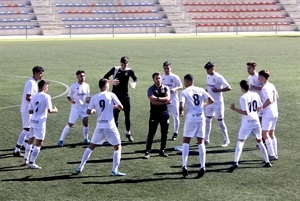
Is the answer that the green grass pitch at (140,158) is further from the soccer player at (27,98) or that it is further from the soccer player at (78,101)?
the soccer player at (27,98)

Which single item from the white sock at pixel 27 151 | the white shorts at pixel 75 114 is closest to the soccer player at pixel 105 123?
A: the white sock at pixel 27 151

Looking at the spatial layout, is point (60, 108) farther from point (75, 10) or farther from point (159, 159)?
point (75, 10)

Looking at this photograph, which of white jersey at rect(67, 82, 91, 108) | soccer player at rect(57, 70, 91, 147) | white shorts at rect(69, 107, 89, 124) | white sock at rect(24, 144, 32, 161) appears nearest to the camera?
white sock at rect(24, 144, 32, 161)

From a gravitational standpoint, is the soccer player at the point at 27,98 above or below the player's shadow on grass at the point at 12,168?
above

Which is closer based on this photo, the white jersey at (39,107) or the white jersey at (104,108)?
the white jersey at (104,108)

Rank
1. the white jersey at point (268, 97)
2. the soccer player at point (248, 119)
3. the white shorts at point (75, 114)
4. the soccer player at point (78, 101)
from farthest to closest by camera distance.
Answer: the white shorts at point (75, 114) < the soccer player at point (78, 101) < the white jersey at point (268, 97) < the soccer player at point (248, 119)

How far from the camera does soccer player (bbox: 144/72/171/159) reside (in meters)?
17.0

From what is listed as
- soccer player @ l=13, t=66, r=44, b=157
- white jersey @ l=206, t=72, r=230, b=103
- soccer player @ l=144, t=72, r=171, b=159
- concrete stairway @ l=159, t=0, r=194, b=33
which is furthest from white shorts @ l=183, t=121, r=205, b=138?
concrete stairway @ l=159, t=0, r=194, b=33

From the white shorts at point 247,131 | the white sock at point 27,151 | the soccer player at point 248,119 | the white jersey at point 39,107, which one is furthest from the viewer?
the white sock at point 27,151

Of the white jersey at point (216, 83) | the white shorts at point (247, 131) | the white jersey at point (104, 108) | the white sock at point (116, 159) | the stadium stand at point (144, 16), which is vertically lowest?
the white sock at point (116, 159)

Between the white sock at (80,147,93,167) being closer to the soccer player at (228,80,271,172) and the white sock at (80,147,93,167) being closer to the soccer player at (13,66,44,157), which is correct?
the soccer player at (13,66,44,157)

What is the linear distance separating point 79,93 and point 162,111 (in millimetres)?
2883

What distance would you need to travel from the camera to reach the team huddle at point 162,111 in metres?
15.2

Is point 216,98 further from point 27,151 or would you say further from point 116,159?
point 27,151
